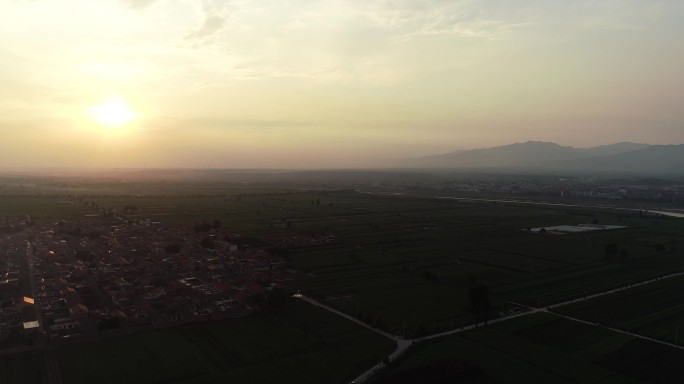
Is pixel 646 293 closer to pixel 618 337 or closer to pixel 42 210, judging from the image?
pixel 618 337

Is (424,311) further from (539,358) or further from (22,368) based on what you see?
(22,368)

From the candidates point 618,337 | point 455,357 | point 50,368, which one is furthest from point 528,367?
point 50,368

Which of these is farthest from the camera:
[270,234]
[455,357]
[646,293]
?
[270,234]

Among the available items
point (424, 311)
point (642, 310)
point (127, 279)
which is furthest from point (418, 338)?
point (127, 279)

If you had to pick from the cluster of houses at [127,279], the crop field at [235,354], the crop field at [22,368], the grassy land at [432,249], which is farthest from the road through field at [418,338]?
the crop field at [22,368]

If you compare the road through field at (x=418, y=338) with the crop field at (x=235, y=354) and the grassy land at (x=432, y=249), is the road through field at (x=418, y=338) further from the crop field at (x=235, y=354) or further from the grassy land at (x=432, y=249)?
the grassy land at (x=432, y=249)

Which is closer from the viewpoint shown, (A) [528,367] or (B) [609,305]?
(A) [528,367]

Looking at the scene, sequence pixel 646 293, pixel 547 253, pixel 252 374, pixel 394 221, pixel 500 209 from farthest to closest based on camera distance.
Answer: pixel 500 209, pixel 394 221, pixel 547 253, pixel 646 293, pixel 252 374
